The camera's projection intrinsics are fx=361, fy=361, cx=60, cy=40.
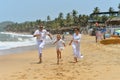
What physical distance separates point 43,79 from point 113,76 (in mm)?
1995

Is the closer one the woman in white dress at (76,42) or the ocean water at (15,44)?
the woman in white dress at (76,42)

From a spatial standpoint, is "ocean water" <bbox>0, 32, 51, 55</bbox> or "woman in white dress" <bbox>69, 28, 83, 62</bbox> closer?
"woman in white dress" <bbox>69, 28, 83, 62</bbox>

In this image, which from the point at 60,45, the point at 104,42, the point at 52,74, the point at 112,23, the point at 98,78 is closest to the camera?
the point at 98,78

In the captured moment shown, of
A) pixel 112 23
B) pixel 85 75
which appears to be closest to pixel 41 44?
pixel 85 75

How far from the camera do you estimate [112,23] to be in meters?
55.8

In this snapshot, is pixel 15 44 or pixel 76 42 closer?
pixel 76 42

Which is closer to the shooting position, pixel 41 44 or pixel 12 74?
pixel 12 74

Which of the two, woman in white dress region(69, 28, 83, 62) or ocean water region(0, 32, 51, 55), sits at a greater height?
woman in white dress region(69, 28, 83, 62)

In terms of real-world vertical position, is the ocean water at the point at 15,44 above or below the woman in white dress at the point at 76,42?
below

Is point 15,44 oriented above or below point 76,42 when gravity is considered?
below

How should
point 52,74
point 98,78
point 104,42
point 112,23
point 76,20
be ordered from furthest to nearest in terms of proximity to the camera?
point 76,20
point 112,23
point 104,42
point 52,74
point 98,78

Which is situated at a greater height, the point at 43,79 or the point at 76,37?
the point at 76,37

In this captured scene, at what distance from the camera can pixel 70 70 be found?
11.9m

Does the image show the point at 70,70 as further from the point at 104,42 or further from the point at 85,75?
the point at 104,42
